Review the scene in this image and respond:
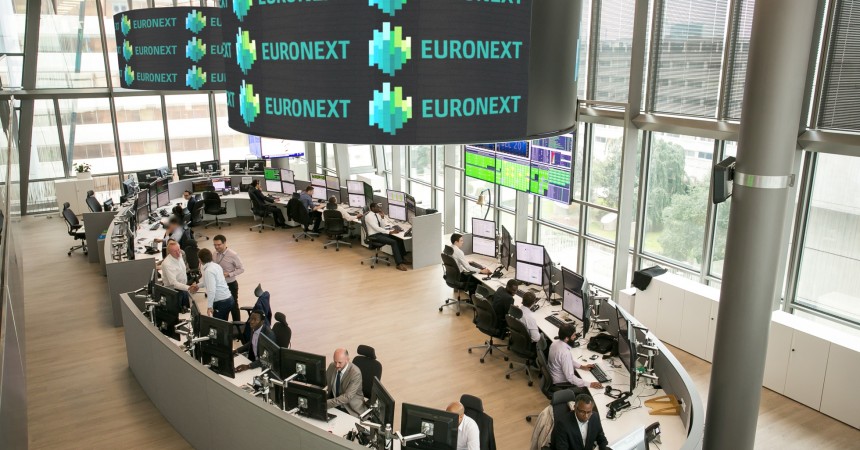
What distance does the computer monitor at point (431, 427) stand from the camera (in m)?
4.47

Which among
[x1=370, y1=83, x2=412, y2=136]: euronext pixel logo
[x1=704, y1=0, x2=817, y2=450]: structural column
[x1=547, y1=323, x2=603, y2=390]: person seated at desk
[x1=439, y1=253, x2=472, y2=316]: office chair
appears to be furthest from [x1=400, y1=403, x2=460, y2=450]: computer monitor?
[x1=439, y1=253, x2=472, y2=316]: office chair

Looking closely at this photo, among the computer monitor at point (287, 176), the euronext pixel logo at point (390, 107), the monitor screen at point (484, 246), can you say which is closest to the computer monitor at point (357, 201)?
the computer monitor at point (287, 176)

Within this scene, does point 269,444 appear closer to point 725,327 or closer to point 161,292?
point 161,292

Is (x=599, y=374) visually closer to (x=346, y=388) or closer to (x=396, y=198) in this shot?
(x=346, y=388)

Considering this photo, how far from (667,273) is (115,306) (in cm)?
739

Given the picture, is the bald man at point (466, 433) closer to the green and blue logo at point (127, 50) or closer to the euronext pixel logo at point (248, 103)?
the euronext pixel logo at point (248, 103)

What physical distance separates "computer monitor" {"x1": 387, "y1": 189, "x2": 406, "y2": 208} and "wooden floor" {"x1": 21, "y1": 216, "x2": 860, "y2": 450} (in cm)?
112

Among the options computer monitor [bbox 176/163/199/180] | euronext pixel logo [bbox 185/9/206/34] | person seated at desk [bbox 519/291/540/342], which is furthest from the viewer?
computer monitor [bbox 176/163/199/180]

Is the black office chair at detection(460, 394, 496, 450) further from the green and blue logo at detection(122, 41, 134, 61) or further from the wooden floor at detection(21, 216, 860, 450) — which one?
the green and blue logo at detection(122, 41, 134, 61)

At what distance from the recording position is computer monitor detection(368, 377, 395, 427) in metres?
4.66

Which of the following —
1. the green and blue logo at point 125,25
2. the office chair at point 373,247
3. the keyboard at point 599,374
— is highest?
the green and blue logo at point 125,25

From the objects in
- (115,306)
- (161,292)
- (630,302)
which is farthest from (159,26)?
(630,302)

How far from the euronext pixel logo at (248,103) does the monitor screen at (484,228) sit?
7071mm

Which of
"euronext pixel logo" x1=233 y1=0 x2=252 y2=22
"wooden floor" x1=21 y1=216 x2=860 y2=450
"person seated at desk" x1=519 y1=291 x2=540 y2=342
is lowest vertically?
"wooden floor" x1=21 y1=216 x2=860 y2=450
